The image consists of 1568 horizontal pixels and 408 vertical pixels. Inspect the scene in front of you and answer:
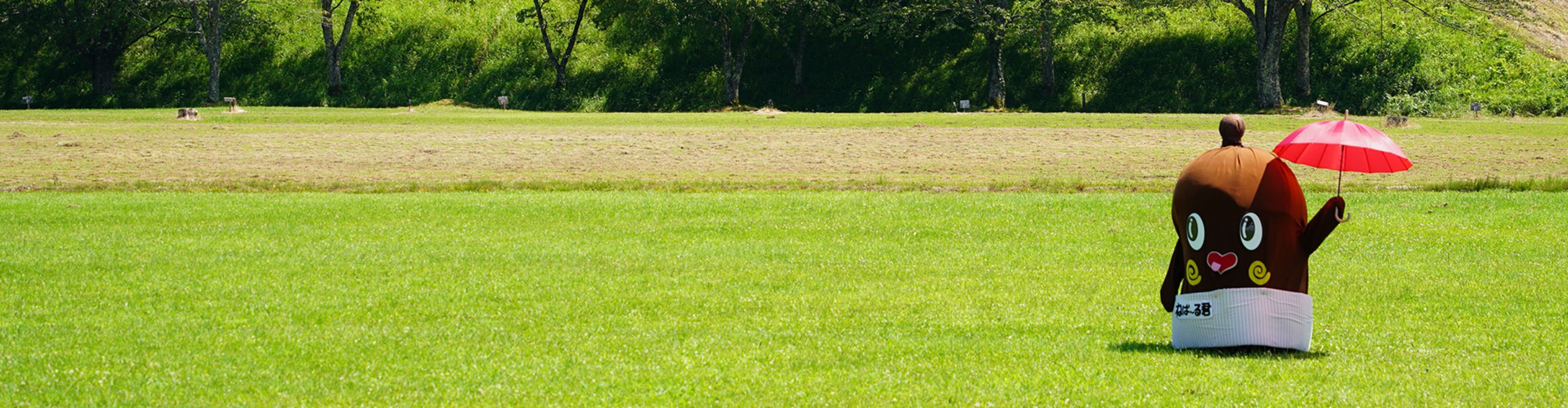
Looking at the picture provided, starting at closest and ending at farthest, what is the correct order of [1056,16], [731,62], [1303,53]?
1. [1056,16]
2. [1303,53]
3. [731,62]

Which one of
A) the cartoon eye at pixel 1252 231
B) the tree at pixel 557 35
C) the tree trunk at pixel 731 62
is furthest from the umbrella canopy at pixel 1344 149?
the tree at pixel 557 35

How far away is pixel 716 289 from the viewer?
42.1 feet

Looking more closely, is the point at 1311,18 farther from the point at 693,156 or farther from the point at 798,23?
the point at 693,156

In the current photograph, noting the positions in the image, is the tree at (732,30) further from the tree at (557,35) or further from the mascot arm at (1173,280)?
the mascot arm at (1173,280)

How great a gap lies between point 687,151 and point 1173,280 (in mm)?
25601

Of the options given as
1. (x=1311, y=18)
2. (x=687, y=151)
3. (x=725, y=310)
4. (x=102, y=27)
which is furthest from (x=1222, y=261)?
(x=102, y=27)

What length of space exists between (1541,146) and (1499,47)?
23649 mm

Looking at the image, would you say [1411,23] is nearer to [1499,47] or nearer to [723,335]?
[1499,47]

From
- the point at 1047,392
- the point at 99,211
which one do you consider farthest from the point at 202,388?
the point at 99,211

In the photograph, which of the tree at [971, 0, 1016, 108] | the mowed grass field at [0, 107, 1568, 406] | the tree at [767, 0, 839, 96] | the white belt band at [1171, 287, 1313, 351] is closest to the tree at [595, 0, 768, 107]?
the tree at [767, 0, 839, 96]

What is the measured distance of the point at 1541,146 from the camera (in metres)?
34.8

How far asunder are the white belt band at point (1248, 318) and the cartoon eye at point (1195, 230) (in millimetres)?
364

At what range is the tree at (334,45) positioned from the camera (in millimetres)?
59125

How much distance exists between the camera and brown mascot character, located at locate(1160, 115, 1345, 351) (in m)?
8.77
